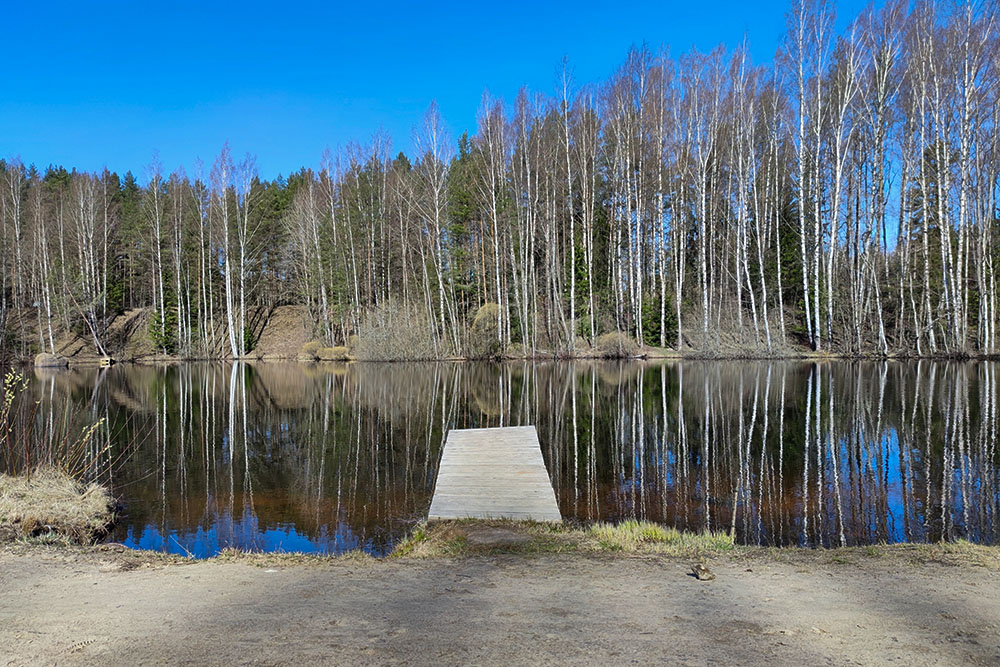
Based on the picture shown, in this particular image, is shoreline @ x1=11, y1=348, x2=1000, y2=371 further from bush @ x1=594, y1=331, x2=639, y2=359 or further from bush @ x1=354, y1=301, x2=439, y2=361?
bush @ x1=354, y1=301, x2=439, y2=361

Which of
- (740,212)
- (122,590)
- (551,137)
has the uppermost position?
(551,137)

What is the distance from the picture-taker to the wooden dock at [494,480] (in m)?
6.51

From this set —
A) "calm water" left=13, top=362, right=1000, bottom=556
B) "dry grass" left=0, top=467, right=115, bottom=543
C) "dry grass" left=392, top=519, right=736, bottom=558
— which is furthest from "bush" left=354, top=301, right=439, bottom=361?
"dry grass" left=392, top=519, right=736, bottom=558

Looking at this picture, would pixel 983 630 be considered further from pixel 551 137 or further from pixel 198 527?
pixel 551 137

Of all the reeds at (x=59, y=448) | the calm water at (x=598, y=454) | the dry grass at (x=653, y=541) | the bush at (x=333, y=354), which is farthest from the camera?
the bush at (x=333, y=354)

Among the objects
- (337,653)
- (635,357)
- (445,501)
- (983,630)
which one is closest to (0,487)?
(445,501)

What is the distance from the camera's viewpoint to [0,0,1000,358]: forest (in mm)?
27297

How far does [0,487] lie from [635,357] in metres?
27.7

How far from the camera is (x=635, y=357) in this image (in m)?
31.5

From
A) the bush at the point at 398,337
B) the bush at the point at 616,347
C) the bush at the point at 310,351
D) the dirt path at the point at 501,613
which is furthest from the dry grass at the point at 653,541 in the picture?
the bush at the point at 310,351

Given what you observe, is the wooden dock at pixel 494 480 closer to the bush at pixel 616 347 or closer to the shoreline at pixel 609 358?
the shoreline at pixel 609 358

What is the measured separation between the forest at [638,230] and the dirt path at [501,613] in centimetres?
2686

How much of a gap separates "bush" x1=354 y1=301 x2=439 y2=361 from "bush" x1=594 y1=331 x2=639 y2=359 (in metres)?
8.75

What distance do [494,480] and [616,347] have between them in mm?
25179
